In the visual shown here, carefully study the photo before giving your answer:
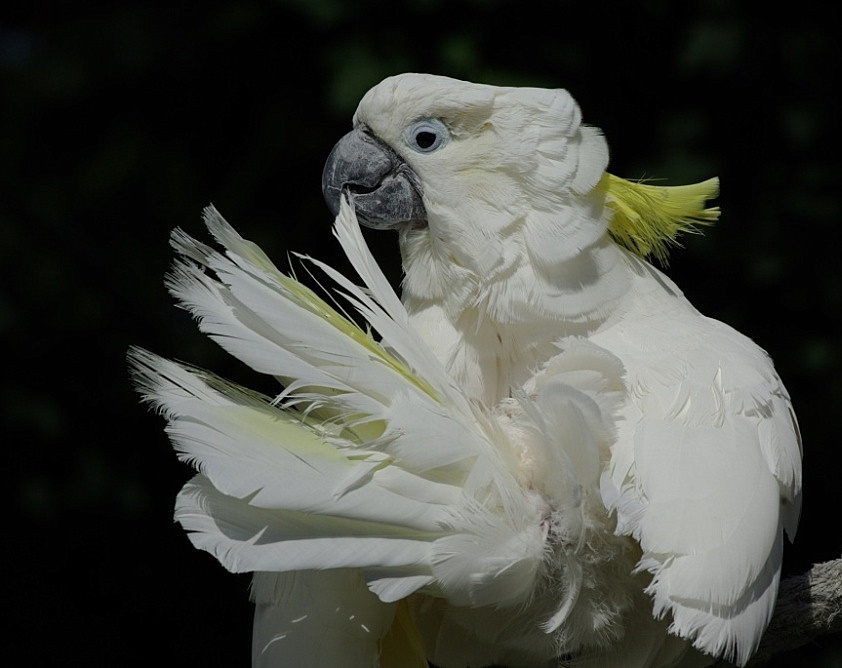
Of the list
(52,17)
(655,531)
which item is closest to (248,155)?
(52,17)

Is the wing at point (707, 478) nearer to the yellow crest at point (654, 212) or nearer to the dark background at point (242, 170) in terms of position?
the yellow crest at point (654, 212)

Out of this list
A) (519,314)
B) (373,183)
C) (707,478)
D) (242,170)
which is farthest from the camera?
(242,170)

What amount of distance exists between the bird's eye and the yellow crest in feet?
0.83

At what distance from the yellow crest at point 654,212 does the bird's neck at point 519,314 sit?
0.04m

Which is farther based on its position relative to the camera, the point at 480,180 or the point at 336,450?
the point at 480,180

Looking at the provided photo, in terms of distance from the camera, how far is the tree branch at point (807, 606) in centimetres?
154

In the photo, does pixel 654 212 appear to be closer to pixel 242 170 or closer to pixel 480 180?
pixel 480 180

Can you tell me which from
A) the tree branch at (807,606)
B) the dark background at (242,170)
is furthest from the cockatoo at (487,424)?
the dark background at (242,170)

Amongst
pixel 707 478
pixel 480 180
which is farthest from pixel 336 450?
pixel 480 180

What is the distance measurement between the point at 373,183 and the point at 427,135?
4.7 inches

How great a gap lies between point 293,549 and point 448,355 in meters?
0.54

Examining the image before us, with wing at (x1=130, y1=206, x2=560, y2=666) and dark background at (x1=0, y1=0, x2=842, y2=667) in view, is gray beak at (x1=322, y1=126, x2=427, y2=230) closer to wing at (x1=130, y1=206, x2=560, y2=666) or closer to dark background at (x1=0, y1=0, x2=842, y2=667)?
wing at (x1=130, y1=206, x2=560, y2=666)

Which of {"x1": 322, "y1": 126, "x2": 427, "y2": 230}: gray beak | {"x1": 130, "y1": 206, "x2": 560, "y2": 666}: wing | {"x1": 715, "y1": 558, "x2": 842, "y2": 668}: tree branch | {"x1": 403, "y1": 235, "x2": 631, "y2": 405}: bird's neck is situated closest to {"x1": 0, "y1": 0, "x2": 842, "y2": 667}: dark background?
{"x1": 322, "y1": 126, "x2": 427, "y2": 230}: gray beak

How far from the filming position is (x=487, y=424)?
127cm
